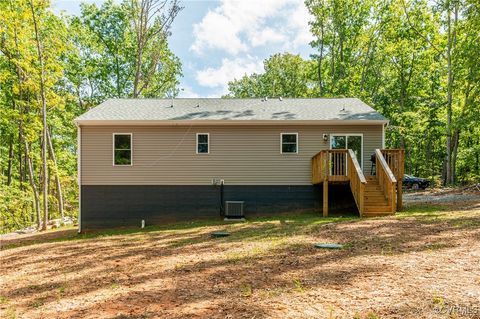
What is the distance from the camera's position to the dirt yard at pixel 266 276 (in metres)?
3.91

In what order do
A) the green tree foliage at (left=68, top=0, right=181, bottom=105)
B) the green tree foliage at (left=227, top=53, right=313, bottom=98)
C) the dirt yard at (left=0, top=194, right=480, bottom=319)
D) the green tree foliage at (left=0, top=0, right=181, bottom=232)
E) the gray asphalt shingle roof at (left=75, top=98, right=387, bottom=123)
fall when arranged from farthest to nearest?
the green tree foliage at (left=227, top=53, right=313, bottom=98) < the green tree foliage at (left=68, top=0, right=181, bottom=105) < the green tree foliage at (left=0, top=0, right=181, bottom=232) < the gray asphalt shingle roof at (left=75, top=98, right=387, bottom=123) < the dirt yard at (left=0, top=194, right=480, bottom=319)

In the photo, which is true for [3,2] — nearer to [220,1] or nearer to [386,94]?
[220,1]

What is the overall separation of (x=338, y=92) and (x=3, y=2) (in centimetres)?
2191

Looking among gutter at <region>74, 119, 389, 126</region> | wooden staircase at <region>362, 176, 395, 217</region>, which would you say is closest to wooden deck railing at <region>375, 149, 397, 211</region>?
wooden staircase at <region>362, 176, 395, 217</region>

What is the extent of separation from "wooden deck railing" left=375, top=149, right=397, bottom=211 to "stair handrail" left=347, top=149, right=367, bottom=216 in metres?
0.82

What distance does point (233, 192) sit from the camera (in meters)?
12.8

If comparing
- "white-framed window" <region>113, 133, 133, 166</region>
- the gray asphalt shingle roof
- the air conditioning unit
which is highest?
the gray asphalt shingle roof

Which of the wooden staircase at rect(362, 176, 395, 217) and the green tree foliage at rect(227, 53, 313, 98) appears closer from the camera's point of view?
the wooden staircase at rect(362, 176, 395, 217)

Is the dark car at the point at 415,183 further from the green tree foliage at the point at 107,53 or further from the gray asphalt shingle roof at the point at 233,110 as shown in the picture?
the green tree foliage at the point at 107,53

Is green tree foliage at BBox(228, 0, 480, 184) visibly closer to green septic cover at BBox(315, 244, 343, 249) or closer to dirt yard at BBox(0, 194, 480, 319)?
dirt yard at BBox(0, 194, 480, 319)

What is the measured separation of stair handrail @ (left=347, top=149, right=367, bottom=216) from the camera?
10242 millimetres

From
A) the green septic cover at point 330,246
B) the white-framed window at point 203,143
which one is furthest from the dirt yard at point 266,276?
the white-framed window at point 203,143

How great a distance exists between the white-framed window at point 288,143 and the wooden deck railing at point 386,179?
3.04 meters

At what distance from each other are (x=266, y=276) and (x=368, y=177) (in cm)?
814
